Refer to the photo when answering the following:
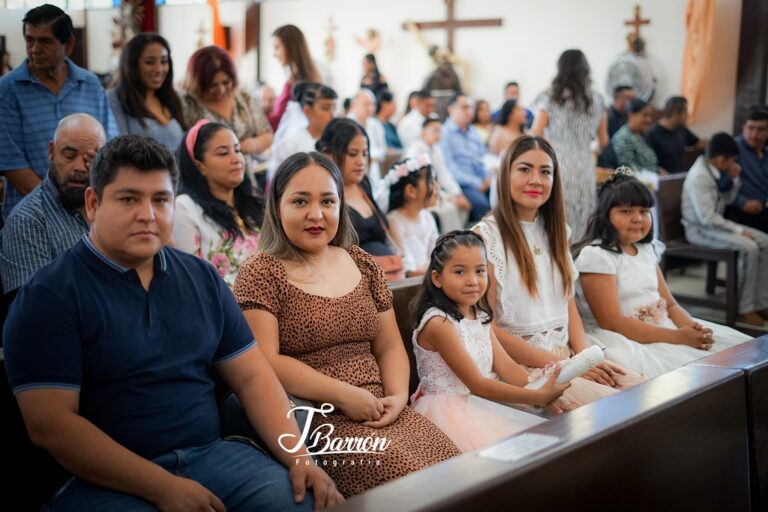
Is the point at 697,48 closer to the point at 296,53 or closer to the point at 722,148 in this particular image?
the point at 722,148

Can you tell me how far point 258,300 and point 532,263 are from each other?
1.16 m

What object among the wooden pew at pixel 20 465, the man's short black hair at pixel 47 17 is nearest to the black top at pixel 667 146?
the man's short black hair at pixel 47 17

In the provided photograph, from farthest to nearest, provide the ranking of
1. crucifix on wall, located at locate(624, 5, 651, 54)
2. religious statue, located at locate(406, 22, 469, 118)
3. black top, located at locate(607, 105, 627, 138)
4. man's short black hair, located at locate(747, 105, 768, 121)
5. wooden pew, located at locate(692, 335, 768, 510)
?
crucifix on wall, located at locate(624, 5, 651, 54) < religious statue, located at locate(406, 22, 469, 118) < black top, located at locate(607, 105, 627, 138) < man's short black hair, located at locate(747, 105, 768, 121) < wooden pew, located at locate(692, 335, 768, 510)

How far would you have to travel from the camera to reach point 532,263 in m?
3.03

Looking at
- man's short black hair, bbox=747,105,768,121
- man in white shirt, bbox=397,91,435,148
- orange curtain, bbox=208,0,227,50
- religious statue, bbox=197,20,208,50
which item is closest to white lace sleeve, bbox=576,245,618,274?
man's short black hair, bbox=747,105,768,121

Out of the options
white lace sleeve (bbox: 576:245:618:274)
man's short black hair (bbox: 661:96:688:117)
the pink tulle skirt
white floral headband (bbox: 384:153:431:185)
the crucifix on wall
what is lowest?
the pink tulle skirt

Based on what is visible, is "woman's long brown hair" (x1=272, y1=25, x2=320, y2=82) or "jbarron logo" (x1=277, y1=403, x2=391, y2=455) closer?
"jbarron logo" (x1=277, y1=403, x2=391, y2=455)

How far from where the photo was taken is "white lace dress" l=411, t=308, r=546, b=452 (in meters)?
2.41

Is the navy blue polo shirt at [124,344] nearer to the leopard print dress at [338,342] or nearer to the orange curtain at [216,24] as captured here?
the leopard print dress at [338,342]

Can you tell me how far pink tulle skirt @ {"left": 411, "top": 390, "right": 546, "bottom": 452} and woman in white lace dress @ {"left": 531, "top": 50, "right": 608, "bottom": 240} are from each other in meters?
3.49

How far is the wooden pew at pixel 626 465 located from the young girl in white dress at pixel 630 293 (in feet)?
4.26

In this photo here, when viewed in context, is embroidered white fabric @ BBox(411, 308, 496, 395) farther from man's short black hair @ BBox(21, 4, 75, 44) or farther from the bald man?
man's short black hair @ BBox(21, 4, 75, 44)

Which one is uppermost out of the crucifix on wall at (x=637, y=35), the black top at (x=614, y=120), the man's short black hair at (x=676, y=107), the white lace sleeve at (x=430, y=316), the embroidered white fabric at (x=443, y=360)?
the crucifix on wall at (x=637, y=35)

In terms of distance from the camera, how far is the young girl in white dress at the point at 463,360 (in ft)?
8.09
